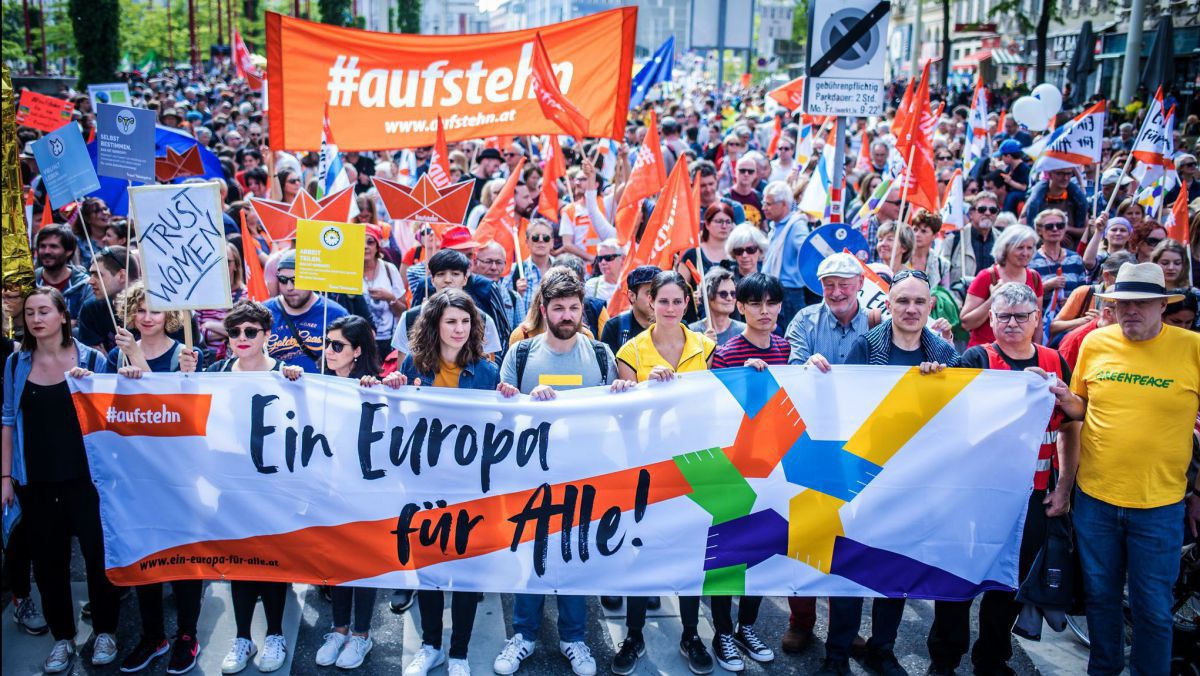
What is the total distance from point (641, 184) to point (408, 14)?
7424 cm

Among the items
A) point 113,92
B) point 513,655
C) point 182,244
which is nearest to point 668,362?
point 513,655

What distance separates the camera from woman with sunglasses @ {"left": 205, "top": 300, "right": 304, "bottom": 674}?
15.4 feet

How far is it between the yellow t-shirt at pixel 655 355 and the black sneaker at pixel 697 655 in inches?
50.0

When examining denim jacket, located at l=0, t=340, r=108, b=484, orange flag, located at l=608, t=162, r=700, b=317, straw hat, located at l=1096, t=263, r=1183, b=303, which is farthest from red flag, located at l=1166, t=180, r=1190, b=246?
denim jacket, located at l=0, t=340, r=108, b=484

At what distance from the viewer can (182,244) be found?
488 cm

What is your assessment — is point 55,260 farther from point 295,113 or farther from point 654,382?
point 654,382

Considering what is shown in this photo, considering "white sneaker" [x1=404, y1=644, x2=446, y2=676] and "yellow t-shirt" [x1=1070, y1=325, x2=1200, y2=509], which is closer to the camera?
"yellow t-shirt" [x1=1070, y1=325, x2=1200, y2=509]

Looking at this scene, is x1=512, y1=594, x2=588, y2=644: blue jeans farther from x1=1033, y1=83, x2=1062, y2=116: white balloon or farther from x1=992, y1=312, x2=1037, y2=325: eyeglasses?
x1=1033, y1=83, x2=1062, y2=116: white balloon

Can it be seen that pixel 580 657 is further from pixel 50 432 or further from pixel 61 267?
pixel 61 267

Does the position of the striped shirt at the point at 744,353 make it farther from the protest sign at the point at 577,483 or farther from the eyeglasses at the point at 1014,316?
the eyeglasses at the point at 1014,316

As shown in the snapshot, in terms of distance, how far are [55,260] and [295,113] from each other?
7.26ft

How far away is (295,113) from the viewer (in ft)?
26.6

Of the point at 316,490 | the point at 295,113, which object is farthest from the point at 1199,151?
the point at 316,490

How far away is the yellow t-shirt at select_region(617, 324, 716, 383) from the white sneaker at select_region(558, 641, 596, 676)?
4.27 feet
